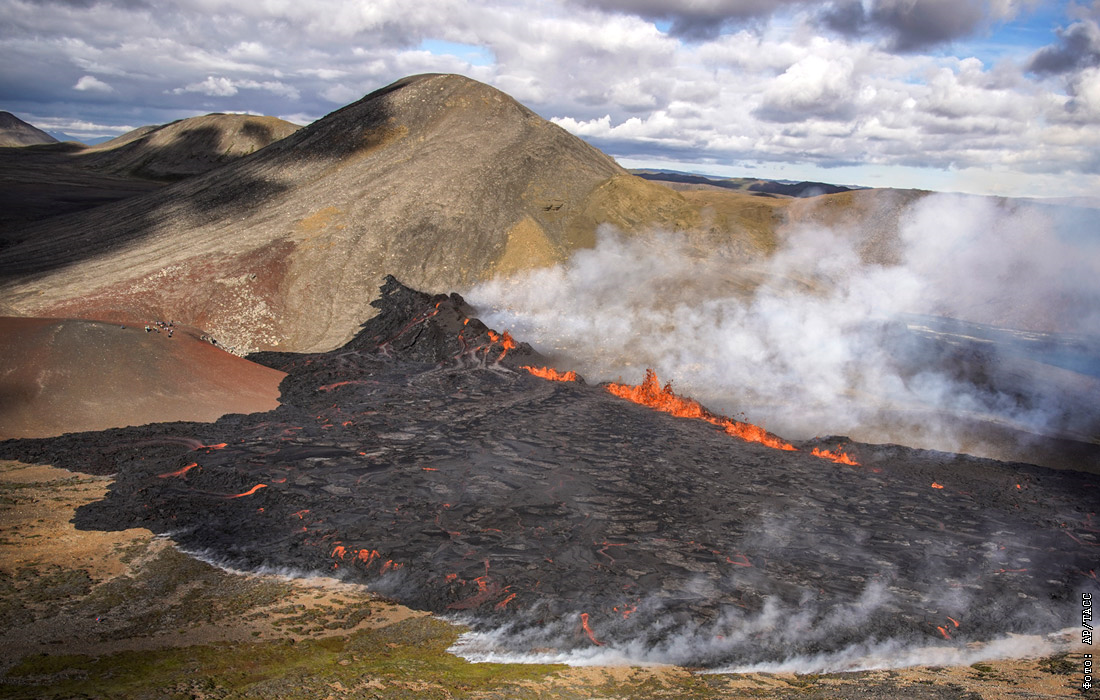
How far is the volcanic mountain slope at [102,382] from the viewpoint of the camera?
54.2 feet

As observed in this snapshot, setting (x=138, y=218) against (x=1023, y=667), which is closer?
(x=1023, y=667)

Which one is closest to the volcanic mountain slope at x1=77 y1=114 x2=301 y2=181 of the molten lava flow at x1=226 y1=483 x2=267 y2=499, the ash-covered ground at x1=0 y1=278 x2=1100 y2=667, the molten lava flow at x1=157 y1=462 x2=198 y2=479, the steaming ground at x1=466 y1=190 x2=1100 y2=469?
the steaming ground at x1=466 y1=190 x2=1100 y2=469

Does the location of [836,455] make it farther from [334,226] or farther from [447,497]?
[334,226]

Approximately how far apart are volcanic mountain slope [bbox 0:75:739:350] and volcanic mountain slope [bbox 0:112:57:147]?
106 m

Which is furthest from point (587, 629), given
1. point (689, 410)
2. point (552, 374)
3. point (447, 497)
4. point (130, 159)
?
point (130, 159)

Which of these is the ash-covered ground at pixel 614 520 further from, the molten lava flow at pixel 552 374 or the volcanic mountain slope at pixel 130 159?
the volcanic mountain slope at pixel 130 159

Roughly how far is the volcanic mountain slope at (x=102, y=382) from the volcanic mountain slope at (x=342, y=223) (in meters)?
4.54

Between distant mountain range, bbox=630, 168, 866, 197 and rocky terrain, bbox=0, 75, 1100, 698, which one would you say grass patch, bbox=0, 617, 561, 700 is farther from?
distant mountain range, bbox=630, 168, 866, 197


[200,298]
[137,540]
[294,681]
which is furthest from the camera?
[200,298]

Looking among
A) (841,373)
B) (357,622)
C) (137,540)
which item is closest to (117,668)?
Result: (357,622)

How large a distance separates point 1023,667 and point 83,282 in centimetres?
2871

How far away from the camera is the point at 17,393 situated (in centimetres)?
1670

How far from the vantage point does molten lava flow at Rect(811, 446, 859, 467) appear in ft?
51.3

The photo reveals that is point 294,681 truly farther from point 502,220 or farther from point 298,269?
point 502,220
